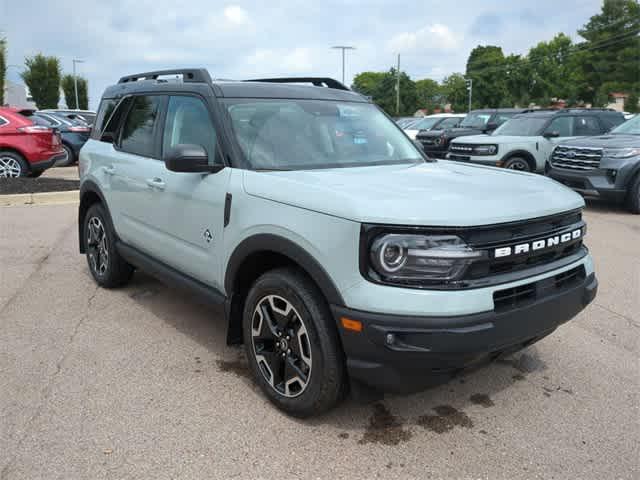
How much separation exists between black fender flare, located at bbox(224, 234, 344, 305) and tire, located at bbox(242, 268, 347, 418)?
0.12m


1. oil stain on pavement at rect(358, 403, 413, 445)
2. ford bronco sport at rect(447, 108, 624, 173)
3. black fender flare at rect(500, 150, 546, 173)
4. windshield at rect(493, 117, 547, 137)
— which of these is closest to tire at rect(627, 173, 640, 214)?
ford bronco sport at rect(447, 108, 624, 173)

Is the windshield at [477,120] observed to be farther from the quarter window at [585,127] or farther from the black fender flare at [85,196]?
the black fender flare at [85,196]

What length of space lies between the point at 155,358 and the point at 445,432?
202 cm

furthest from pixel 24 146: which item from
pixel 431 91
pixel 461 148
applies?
pixel 431 91

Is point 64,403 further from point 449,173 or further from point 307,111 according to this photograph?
point 449,173

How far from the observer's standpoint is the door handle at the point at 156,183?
408 centimetres

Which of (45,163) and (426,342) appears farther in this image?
(45,163)

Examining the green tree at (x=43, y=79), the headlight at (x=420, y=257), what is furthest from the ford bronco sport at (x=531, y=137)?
the green tree at (x=43, y=79)

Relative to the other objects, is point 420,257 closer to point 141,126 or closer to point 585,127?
point 141,126

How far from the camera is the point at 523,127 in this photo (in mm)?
12898

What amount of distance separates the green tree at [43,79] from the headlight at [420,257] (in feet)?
155

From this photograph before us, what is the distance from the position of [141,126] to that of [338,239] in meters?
2.63

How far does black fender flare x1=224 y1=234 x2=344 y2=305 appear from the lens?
9.00ft

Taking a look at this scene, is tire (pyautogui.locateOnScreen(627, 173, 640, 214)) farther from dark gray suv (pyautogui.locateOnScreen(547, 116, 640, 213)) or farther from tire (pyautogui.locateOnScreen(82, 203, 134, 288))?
tire (pyautogui.locateOnScreen(82, 203, 134, 288))
